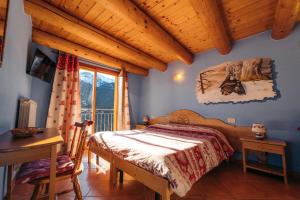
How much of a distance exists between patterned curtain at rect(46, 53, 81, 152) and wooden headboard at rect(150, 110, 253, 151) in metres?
2.44

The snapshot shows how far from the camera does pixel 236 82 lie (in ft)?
9.50

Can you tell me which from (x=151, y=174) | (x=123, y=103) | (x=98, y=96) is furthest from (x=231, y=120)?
(x=98, y=96)

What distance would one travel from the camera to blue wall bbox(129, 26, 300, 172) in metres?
2.31

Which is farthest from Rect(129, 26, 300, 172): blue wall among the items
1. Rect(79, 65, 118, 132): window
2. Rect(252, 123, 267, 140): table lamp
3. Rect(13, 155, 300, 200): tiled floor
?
Rect(79, 65, 118, 132): window

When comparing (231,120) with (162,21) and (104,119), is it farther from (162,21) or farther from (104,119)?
(104,119)

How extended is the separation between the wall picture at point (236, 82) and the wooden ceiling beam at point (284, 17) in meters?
0.47

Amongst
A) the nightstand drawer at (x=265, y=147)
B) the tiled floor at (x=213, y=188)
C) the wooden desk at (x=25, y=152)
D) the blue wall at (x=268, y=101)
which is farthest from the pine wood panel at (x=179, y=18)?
the tiled floor at (x=213, y=188)

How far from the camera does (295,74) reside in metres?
2.33

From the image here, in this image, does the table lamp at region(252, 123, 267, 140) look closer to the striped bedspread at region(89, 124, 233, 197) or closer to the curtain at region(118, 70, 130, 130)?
the striped bedspread at region(89, 124, 233, 197)

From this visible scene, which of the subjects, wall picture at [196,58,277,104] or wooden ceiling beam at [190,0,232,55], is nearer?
wooden ceiling beam at [190,0,232,55]

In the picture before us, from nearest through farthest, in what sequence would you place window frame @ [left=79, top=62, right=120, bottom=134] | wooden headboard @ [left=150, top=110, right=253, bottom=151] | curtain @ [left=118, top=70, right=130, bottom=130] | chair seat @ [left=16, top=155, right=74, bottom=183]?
chair seat @ [left=16, top=155, right=74, bottom=183] < wooden headboard @ [left=150, top=110, right=253, bottom=151] < window frame @ [left=79, top=62, right=120, bottom=134] < curtain @ [left=118, top=70, right=130, bottom=130]

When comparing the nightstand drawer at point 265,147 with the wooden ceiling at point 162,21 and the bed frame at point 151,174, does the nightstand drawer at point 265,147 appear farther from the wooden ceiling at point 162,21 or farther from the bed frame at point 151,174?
the wooden ceiling at point 162,21

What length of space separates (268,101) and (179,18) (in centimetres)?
225

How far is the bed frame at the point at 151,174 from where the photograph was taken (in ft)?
4.57
